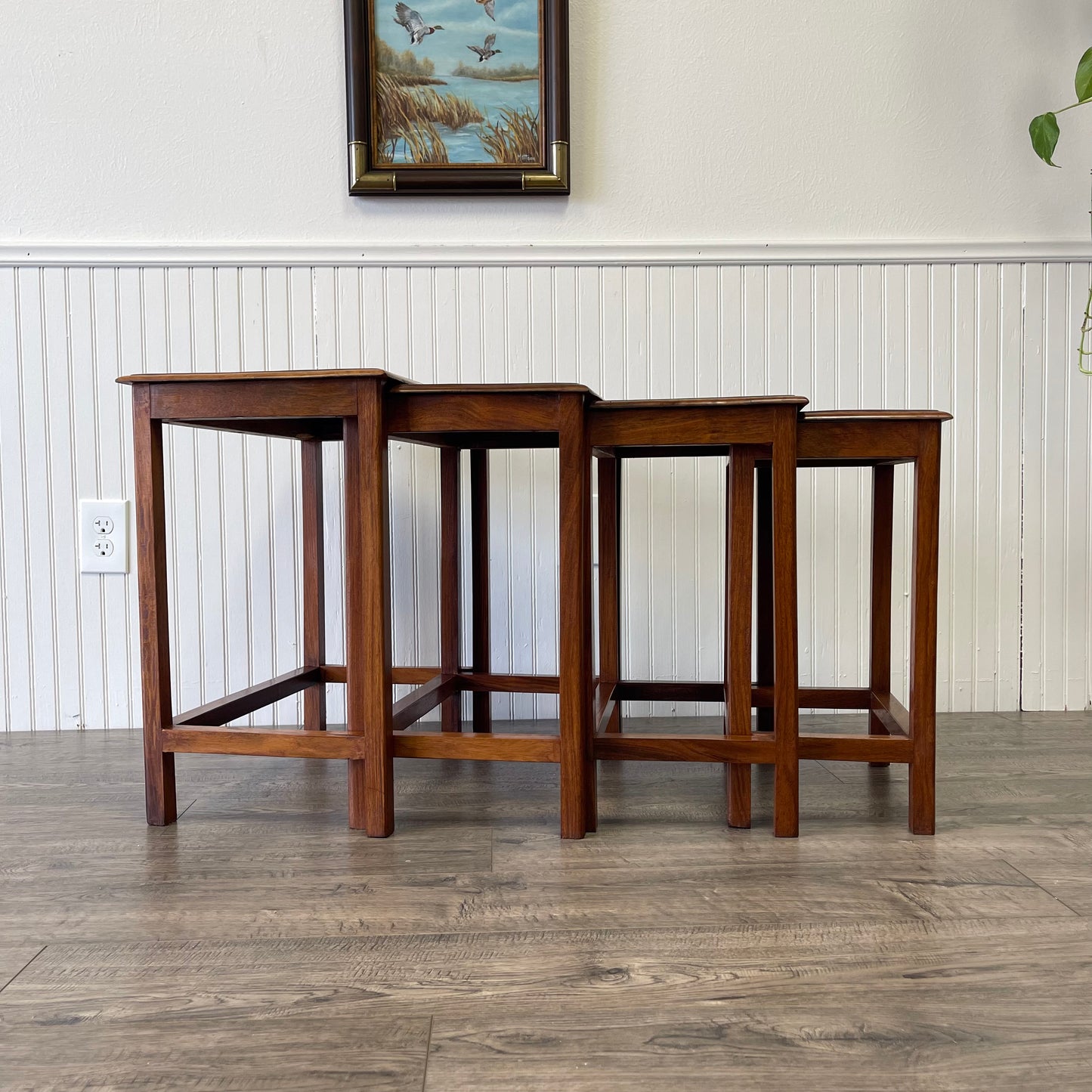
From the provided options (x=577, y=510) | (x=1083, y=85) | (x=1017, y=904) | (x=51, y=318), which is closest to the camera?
(x=1017, y=904)

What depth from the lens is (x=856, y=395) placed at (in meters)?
1.73

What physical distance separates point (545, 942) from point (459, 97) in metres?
1.44

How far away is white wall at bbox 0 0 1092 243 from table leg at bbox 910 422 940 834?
742 mm

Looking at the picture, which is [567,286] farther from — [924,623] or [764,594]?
[924,623]

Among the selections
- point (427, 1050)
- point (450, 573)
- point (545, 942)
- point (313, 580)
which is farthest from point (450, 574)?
point (427, 1050)

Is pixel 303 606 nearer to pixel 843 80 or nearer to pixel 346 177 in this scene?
pixel 346 177

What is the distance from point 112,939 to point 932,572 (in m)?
0.98

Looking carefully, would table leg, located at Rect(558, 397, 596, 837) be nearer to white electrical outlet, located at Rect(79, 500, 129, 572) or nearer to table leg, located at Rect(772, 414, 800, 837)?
table leg, located at Rect(772, 414, 800, 837)

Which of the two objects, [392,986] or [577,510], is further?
[577,510]

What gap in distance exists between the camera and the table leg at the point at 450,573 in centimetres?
155

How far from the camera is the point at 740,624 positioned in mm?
1131

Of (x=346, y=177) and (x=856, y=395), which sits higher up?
(x=346, y=177)

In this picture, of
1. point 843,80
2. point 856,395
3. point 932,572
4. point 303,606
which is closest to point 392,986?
point 932,572

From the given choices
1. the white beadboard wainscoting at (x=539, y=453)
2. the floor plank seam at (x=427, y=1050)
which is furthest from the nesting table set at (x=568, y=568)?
the white beadboard wainscoting at (x=539, y=453)
